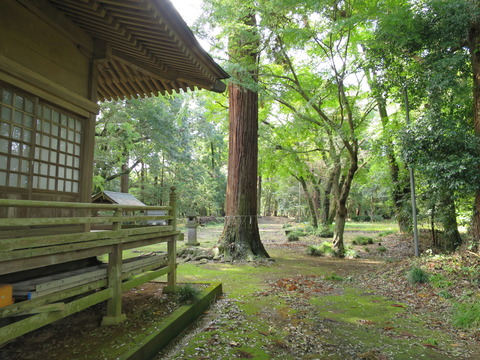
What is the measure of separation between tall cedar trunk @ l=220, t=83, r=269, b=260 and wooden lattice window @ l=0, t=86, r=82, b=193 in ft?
19.0

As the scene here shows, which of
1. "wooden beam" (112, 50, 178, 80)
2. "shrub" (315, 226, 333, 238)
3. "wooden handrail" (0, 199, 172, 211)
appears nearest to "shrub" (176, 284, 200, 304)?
"wooden handrail" (0, 199, 172, 211)

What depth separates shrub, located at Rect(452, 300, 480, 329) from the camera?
4.18 m

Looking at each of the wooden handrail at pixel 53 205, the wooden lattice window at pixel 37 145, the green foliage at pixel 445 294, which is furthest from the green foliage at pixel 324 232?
the wooden lattice window at pixel 37 145

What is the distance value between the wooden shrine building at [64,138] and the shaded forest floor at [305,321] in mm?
396

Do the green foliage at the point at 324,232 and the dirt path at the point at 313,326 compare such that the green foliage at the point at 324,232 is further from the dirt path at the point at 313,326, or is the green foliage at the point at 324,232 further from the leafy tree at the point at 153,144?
the dirt path at the point at 313,326

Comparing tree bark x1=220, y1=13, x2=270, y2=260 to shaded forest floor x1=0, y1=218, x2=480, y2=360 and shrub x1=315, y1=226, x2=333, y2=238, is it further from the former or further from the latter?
shrub x1=315, y1=226, x2=333, y2=238

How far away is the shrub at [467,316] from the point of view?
418 cm

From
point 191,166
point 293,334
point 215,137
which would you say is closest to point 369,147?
point 293,334

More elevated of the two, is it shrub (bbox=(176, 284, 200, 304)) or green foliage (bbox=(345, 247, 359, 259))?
shrub (bbox=(176, 284, 200, 304))

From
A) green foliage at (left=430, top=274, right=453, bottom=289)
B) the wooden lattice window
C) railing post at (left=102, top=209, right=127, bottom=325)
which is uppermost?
the wooden lattice window

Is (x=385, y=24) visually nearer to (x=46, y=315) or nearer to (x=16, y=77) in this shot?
(x=16, y=77)

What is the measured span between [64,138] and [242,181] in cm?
613

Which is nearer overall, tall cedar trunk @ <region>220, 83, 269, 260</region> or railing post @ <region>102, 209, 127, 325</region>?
railing post @ <region>102, 209, 127, 325</region>

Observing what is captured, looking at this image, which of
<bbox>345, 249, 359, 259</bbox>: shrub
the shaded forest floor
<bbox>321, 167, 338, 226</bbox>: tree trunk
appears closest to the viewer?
the shaded forest floor
